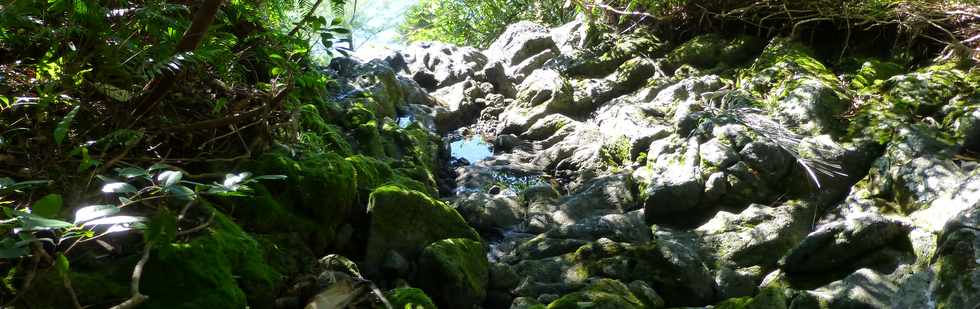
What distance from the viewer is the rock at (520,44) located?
10.2 m

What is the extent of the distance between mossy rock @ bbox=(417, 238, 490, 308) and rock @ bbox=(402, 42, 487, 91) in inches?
261

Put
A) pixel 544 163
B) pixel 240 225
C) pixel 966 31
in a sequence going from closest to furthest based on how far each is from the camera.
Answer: pixel 240 225, pixel 966 31, pixel 544 163

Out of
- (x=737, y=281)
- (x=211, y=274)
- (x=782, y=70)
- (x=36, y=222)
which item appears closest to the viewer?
(x=36, y=222)

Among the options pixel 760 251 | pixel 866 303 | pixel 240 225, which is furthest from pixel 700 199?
pixel 240 225

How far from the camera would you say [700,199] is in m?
5.23

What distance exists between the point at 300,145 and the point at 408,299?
4.17 feet

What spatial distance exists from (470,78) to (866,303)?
7436 millimetres

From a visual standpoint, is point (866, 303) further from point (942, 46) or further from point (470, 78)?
point (470, 78)

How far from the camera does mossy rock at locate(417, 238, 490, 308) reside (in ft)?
12.3

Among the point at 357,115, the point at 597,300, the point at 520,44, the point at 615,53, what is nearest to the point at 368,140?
the point at 357,115

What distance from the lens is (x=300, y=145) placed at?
156 inches

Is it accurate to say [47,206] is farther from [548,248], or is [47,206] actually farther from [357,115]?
[357,115]

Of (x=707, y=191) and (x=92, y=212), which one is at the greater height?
(x=92, y=212)

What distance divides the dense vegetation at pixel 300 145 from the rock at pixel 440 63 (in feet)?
7.38
